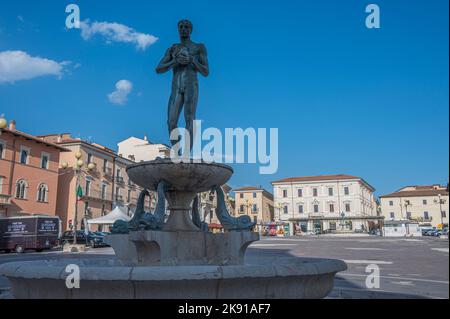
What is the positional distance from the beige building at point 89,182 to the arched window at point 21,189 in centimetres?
438

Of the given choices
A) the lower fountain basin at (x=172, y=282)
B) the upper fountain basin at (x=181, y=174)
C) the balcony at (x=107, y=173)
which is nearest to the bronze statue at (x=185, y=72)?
the upper fountain basin at (x=181, y=174)

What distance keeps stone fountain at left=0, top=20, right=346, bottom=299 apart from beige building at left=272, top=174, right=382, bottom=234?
2936 inches

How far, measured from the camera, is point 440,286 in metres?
8.15

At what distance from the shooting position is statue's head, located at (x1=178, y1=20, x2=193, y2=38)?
7.51 m

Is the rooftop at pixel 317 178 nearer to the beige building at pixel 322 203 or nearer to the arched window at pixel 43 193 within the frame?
the beige building at pixel 322 203

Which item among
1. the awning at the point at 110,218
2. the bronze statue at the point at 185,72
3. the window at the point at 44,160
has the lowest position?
the awning at the point at 110,218

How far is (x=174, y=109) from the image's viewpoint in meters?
7.44

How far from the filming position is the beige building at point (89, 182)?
42375 millimetres

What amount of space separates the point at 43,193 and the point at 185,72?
35764mm

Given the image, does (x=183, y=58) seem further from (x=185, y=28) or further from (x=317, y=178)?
(x=317, y=178)

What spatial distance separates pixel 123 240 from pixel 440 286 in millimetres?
6553

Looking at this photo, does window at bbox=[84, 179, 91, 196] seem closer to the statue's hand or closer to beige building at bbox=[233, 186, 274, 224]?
the statue's hand

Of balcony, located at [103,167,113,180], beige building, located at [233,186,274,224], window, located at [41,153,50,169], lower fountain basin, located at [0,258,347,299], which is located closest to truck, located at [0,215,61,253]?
window, located at [41,153,50,169]

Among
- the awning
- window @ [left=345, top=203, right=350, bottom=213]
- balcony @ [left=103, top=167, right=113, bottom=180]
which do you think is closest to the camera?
the awning
